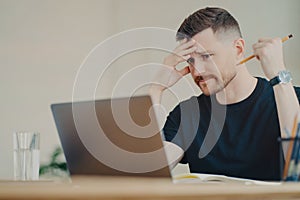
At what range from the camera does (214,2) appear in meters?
2.56

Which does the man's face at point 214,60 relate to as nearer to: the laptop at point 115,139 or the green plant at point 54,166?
the green plant at point 54,166

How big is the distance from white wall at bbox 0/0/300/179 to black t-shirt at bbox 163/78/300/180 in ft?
1.51

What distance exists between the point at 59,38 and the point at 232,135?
107cm

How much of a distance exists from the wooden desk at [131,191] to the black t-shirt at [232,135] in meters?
1.37

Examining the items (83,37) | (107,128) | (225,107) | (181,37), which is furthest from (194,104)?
(107,128)

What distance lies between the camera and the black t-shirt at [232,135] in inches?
83.0

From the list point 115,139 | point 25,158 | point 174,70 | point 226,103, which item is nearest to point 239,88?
point 226,103

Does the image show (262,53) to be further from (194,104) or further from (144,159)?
(144,159)

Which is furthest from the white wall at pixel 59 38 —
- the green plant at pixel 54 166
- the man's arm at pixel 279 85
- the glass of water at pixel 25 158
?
the glass of water at pixel 25 158

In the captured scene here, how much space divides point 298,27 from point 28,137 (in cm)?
150

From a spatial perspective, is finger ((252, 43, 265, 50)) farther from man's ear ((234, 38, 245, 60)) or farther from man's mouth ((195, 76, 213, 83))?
man's mouth ((195, 76, 213, 83))

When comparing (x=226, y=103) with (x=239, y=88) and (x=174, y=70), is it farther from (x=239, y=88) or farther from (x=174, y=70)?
(x=174, y=70)

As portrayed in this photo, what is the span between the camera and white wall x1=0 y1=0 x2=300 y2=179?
8.53 feet

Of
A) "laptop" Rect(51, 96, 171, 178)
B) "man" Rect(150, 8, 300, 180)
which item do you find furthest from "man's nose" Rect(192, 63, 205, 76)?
"laptop" Rect(51, 96, 171, 178)
